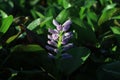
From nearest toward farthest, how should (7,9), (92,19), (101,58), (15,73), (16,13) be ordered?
(15,73) < (101,58) < (92,19) < (7,9) < (16,13)

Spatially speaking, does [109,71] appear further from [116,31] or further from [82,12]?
[82,12]

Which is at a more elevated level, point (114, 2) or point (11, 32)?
point (11, 32)

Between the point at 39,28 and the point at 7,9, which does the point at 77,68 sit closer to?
the point at 39,28

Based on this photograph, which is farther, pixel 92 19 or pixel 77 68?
pixel 92 19

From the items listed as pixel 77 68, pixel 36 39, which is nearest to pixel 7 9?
pixel 36 39

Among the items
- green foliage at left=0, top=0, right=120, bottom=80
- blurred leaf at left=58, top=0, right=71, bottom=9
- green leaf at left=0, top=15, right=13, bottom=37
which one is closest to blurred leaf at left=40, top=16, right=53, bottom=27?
green foliage at left=0, top=0, right=120, bottom=80

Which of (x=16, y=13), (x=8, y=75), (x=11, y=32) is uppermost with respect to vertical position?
(x=11, y=32)
